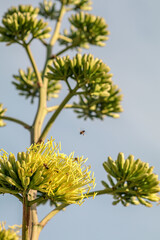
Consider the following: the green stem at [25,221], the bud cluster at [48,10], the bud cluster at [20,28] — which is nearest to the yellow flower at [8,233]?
the green stem at [25,221]

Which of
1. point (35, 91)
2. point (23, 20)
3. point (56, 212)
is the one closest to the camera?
point (56, 212)

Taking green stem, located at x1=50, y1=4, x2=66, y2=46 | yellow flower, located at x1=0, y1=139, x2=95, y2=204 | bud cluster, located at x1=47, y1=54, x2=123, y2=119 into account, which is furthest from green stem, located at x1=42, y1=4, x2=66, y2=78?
yellow flower, located at x1=0, y1=139, x2=95, y2=204

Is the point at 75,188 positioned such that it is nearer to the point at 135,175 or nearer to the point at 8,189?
the point at 8,189

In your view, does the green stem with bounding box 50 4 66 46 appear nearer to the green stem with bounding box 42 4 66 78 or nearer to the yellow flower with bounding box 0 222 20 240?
the green stem with bounding box 42 4 66 78

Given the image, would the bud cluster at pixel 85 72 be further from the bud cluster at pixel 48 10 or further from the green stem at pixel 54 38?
the bud cluster at pixel 48 10

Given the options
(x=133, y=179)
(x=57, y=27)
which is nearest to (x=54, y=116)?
(x=133, y=179)

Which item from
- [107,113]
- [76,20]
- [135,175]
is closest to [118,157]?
[135,175]

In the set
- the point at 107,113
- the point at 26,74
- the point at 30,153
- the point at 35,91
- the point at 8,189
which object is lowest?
the point at 8,189
